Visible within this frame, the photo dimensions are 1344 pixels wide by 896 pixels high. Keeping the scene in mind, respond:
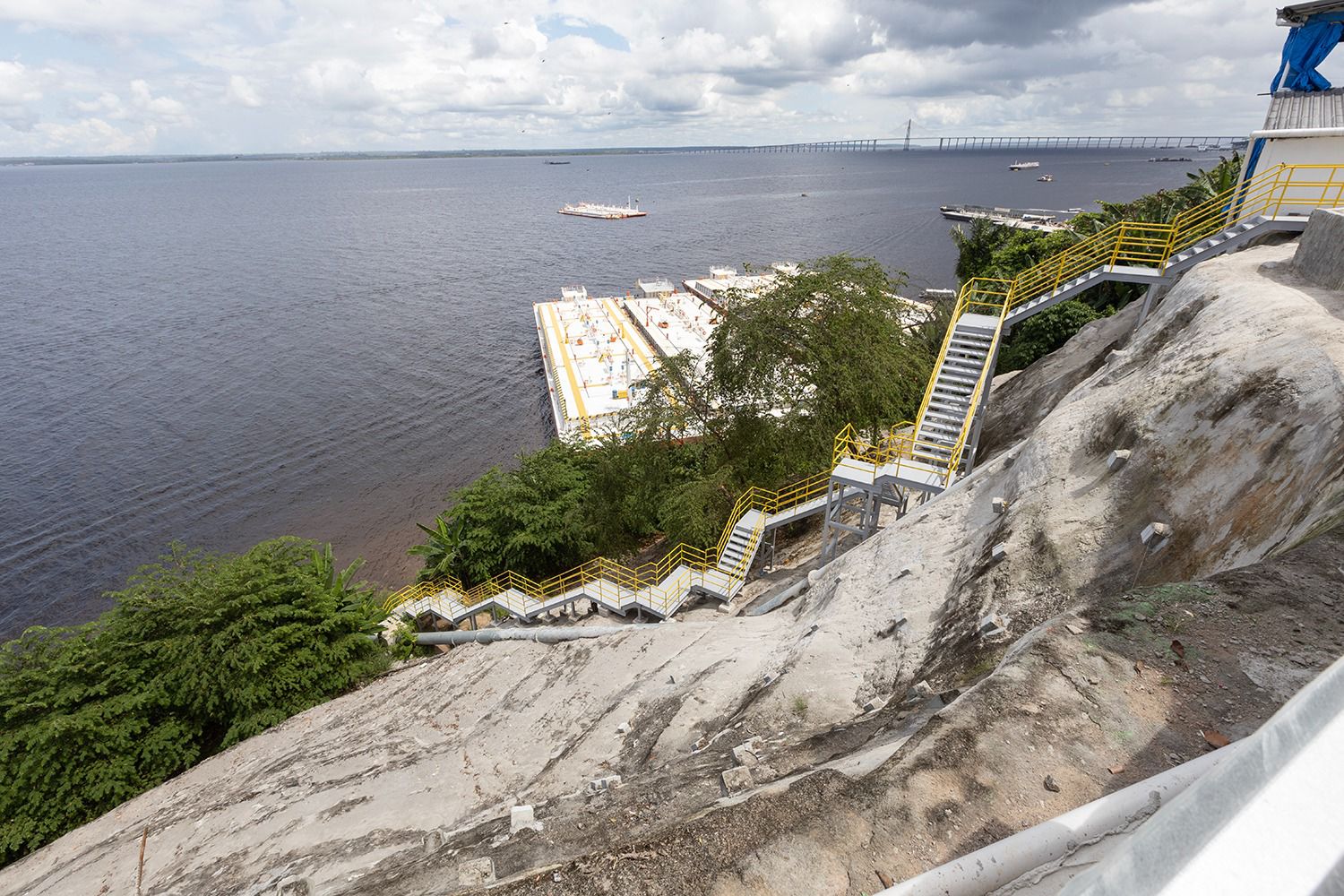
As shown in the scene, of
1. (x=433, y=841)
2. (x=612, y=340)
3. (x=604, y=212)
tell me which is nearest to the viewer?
(x=433, y=841)

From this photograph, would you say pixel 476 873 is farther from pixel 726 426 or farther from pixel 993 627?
pixel 726 426

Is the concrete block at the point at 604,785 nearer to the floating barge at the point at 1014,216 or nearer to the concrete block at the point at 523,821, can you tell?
the concrete block at the point at 523,821

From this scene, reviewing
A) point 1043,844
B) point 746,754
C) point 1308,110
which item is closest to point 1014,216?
point 1308,110

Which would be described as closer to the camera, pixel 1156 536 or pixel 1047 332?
pixel 1156 536

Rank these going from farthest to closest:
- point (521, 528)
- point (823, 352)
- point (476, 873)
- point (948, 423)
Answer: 1. point (521, 528)
2. point (823, 352)
3. point (948, 423)
4. point (476, 873)

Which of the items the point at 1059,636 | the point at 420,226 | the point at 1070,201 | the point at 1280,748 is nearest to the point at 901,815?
the point at 1059,636
